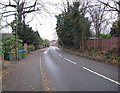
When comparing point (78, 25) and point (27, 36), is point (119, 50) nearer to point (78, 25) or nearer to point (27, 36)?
point (78, 25)

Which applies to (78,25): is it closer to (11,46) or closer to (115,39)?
(115,39)

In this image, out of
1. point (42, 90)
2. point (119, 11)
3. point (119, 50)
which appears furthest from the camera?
point (119, 50)

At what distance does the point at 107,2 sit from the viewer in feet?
53.0

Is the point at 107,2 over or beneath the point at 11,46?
over

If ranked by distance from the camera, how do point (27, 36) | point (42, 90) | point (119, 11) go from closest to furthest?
point (42, 90) → point (119, 11) → point (27, 36)

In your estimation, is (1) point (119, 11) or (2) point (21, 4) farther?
(2) point (21, 4)

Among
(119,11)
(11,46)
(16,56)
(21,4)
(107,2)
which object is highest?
(21,4)

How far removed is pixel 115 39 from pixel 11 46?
14.3m

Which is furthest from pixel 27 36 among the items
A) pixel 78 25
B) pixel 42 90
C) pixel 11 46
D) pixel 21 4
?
pixel 42 90

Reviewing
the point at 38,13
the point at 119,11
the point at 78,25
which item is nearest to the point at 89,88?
the point at 119,11

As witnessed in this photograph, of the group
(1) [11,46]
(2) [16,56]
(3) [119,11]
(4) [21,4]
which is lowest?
(2) [16,56]

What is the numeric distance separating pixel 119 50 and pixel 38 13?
49.2 ft

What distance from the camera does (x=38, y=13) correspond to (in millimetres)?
Result: 24281

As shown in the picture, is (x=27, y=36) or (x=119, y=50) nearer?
(x=119, y=50)
